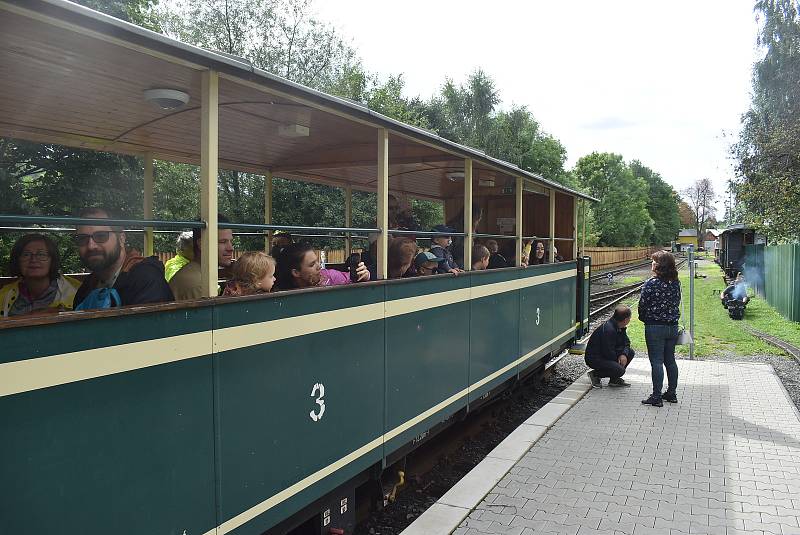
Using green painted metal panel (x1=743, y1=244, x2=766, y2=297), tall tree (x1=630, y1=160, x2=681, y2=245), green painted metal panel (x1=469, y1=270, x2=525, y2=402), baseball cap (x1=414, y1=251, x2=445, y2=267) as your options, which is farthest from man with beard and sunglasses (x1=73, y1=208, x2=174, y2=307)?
tall tree (x1=630, y1=160, x2=681, y2=245)

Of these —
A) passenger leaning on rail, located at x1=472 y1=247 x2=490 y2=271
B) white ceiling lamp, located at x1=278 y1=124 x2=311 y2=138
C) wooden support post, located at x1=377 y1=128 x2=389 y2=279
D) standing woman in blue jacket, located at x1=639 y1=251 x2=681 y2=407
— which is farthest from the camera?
standing woman in blue jacket, located at x1=639 y1=251 x2=681 y2=407

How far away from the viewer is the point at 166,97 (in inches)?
128

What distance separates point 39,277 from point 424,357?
260cm

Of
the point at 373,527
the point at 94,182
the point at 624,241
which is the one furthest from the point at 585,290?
the point at 624,241

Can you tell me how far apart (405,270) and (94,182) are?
1250cm

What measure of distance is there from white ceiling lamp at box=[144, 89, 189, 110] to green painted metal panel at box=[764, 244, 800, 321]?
15.2m

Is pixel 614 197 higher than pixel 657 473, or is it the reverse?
pixel 614 197

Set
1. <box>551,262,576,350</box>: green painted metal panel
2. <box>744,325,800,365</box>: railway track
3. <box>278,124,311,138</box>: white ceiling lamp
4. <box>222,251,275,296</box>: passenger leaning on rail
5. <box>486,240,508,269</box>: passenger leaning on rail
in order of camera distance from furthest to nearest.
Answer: <box>744,325,800,365</box>: railway track
<box>551,262,576,350</box>: green painted metal panel
<box>486,240,508,269</box>: passenger leaning on rail
<box>278,124,311,138</box>: white ceiling lamp
<box>222,251,275,296</box>: passenger leaning on rail

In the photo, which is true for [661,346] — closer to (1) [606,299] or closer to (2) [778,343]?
(2) [778,343]

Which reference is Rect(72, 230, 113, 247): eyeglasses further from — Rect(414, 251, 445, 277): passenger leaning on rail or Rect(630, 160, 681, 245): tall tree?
Rect(630, 160, 681, 245): tall tree

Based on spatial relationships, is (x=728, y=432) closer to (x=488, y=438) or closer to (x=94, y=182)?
(x=488, y=438)

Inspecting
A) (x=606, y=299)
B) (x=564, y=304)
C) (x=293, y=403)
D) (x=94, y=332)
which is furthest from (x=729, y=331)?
(x=94, y=332)

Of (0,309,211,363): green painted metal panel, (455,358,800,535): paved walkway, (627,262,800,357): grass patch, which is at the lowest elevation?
(627,262,800,357): grass patch

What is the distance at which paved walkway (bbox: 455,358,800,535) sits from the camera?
4.07m
